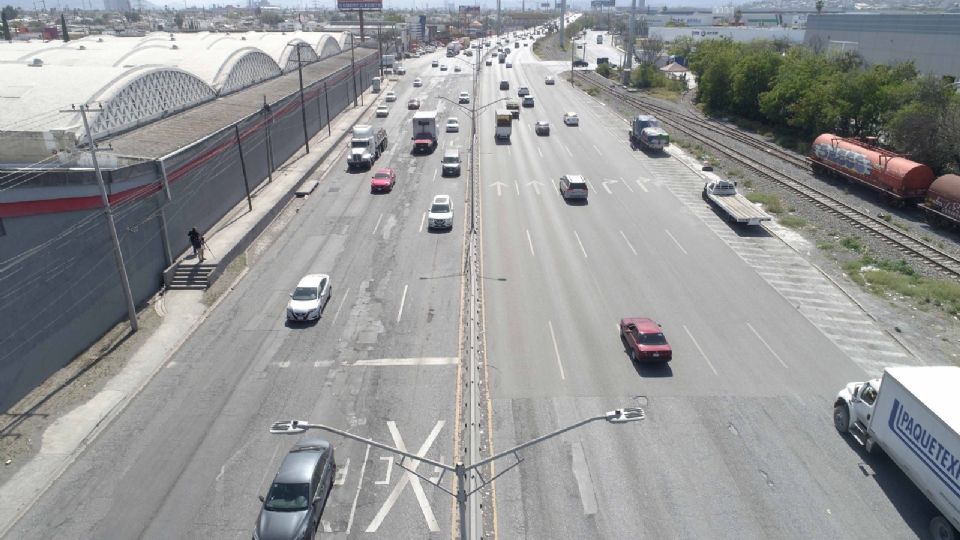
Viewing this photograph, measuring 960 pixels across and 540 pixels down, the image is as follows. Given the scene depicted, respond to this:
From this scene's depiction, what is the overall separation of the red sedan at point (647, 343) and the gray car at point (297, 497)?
1383 centimetres

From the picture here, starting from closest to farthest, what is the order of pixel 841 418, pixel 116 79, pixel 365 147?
pixel 841 418
pixel 116 79
pixel 365 147

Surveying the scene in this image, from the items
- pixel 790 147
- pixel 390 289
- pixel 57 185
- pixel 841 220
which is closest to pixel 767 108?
pixel 790 147

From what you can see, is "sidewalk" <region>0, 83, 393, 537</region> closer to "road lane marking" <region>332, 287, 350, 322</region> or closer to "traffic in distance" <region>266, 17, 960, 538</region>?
"traffic in distance" <region>266, 17, 960, 538</region>

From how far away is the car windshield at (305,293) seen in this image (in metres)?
31.5

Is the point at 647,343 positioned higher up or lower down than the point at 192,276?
higher up

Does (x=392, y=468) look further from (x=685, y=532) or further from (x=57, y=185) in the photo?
(x=57, y=185)

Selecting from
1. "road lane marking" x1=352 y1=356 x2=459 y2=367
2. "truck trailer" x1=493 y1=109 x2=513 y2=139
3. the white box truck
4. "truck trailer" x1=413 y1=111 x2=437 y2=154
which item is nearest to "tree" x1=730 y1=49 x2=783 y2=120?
"truck trailer" x1=493 y1=109 x2=513 y2=139

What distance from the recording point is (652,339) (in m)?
26.9

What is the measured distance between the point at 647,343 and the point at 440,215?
20455mm

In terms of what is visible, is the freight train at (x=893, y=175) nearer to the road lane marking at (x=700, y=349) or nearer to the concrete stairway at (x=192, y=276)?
the road lane marking at (x=700, y=349)

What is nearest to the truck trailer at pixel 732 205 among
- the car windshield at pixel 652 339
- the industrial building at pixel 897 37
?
the car windshield at pixel 652 339

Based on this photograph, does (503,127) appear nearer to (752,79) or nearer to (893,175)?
(752,79)

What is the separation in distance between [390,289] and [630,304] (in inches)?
519

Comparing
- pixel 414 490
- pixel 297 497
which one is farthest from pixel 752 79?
pixel 297 497
